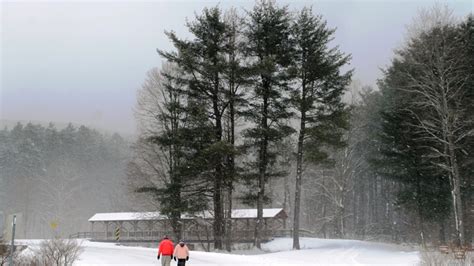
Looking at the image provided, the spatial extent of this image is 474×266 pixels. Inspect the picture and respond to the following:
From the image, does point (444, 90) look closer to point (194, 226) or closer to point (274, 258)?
point (274, 258)

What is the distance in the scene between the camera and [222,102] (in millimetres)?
28656

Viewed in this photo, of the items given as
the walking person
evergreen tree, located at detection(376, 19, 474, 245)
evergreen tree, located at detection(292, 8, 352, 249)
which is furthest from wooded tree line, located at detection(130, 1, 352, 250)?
the walking person

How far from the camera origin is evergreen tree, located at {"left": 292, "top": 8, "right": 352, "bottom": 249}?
28.2 metres

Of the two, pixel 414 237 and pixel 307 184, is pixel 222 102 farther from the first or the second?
pixel 307 184

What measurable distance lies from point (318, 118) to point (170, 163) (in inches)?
431

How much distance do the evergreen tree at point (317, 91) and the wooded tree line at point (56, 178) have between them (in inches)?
1632

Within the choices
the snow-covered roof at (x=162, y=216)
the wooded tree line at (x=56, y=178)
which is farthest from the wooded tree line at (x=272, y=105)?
the wooded tree line at (x=56, y=178)

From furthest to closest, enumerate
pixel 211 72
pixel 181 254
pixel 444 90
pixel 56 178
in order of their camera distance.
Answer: pixel 56 178 → pixel 211 72 → pixel 444 90 → pixel 181 254

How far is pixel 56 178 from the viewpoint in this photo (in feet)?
235

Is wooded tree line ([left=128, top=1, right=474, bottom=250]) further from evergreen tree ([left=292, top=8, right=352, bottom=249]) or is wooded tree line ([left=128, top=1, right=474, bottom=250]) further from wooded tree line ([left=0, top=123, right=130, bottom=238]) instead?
wooded tree line ([left=0, top=123, right=130, bottom=238])

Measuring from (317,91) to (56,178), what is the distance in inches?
2169

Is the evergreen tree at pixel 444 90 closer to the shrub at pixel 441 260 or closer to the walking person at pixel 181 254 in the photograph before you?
the shrub at pixel 441 260

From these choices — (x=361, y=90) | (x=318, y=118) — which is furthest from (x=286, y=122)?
(x=361, y=90)

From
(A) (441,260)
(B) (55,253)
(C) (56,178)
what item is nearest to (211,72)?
(B) (55,253)
